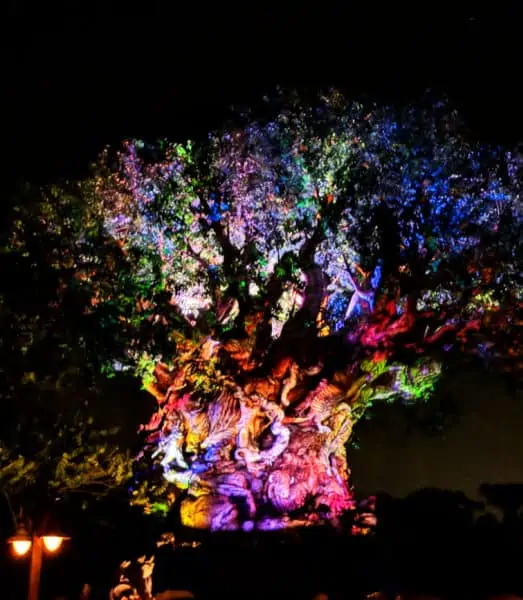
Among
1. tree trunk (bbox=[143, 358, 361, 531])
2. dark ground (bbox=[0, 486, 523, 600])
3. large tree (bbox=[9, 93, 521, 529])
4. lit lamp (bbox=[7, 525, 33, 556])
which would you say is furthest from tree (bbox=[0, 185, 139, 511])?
tree trunk (bbox=[143, 358, 361, 531])

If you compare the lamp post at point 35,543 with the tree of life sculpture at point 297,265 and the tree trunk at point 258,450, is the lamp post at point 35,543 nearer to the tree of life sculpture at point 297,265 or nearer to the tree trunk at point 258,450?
the tree of life sculpture at point 297,265

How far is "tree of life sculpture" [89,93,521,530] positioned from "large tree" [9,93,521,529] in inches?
1.1

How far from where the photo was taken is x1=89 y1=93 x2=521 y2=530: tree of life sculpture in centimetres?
1381

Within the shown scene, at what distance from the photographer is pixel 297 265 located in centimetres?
1373

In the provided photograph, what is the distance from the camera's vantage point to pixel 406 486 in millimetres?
17953

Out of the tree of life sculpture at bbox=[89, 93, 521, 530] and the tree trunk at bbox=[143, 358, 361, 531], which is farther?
the tree trunk at bbox=[143, 358, 361, 531]

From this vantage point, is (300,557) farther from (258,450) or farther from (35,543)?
(35,543)

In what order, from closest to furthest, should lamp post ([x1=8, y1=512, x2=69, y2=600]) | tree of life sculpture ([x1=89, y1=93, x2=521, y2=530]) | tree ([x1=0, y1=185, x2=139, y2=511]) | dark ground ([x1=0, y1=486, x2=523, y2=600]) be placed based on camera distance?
tree ([x1=0, y1=185, x2=139, y2=511]) < lamp post ([x1=8, y1=512, x2=69, y2=600]) < dark ground ([x1=0, y1=486, x2=523, y2=600]) < tree of life sculpture ([x1=89, y1=93, x2=521, y2=530])

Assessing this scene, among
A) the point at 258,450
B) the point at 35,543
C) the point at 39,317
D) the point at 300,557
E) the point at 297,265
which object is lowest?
the point at 300,557

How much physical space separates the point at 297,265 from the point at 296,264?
41mm

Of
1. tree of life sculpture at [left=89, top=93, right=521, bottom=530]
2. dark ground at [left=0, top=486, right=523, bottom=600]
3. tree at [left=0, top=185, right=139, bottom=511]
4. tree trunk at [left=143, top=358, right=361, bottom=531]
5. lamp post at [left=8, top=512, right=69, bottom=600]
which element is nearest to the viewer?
tree at [left=0, top=185, right=139, bottom=511]

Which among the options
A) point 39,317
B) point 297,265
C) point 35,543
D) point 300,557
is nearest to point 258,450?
point 300,557

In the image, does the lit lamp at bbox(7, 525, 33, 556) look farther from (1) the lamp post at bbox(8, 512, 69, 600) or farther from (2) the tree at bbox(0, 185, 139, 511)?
Result: (2) the tree at bbox(0, 185, 139, 511)

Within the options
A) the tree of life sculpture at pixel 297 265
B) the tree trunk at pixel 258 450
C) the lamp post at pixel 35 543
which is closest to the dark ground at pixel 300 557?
the tree of life sculpture at pixel 297 265
